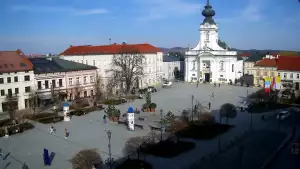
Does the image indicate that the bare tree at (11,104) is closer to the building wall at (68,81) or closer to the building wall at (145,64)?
the building wall at (68,81)

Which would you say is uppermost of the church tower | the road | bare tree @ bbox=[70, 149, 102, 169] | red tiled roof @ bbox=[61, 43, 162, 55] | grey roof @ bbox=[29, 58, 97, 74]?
the church tower

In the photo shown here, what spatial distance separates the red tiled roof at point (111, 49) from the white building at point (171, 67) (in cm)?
869

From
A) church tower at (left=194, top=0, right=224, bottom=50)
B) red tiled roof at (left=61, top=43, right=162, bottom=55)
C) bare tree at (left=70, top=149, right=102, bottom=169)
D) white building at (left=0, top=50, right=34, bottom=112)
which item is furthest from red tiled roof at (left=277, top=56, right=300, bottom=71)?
bare tree at (left=70, top=149, right=102, bottom=169)

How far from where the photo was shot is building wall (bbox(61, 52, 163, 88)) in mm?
54000

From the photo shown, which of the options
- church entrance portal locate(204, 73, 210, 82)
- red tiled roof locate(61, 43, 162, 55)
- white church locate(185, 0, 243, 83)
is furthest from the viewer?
church entrance portal locate(204, 73, 210, 82)

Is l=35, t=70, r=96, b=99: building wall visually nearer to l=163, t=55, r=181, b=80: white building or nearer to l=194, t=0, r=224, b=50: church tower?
l=163, t=55, r=181, b=80: white building

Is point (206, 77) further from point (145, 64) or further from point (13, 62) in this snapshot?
point (13, 62)

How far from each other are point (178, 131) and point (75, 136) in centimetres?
848

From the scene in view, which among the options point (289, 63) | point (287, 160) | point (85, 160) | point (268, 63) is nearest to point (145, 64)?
point (268, 63)

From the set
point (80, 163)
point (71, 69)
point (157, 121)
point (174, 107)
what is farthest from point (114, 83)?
point (80, 163)

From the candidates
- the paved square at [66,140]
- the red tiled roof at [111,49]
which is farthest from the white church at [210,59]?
the paved square at [66,140]

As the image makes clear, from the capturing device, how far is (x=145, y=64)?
56.5 metres

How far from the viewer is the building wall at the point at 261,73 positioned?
53.7m

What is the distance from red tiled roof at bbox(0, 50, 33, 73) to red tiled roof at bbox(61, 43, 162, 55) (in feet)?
57.1
